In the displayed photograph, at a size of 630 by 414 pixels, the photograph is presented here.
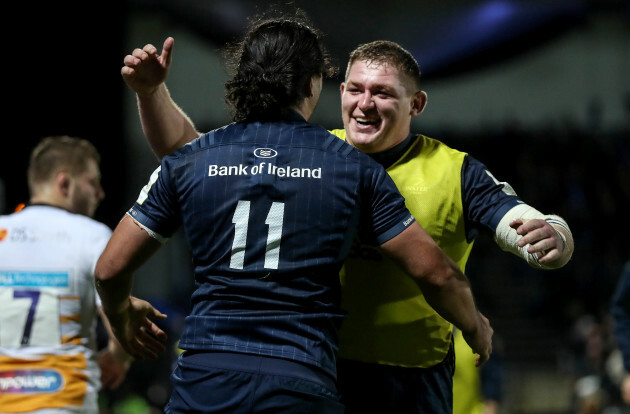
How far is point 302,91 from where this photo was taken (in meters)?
2.59

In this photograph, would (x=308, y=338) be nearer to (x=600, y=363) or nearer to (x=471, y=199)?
(x=471, y=199)

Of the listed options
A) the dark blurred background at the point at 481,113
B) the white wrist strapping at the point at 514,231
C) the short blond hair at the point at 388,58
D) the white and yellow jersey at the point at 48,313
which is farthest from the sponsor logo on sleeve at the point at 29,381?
the dark blurred background at the point at 481,113

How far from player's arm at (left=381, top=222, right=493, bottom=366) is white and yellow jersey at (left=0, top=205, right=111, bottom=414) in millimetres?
2013

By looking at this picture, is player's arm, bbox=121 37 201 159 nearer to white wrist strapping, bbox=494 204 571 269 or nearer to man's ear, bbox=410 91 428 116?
man's ear, bbox=410 91 428 116

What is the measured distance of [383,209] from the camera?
8.05 feet

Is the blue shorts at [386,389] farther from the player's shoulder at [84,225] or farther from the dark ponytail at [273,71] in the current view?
the player's shoulder at [84,225]

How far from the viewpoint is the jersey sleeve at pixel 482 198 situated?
2848mm

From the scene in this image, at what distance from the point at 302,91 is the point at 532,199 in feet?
42.3

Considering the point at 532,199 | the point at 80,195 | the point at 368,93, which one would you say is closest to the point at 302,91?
the point at 368,93

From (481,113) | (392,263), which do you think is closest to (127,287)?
(392,263)

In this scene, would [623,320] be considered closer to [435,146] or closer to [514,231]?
[435,146]

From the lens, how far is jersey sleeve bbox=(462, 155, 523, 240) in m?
2.85

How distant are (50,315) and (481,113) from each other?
14.4 meters

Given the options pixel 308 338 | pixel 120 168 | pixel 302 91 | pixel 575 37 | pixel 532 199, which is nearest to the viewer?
pixel 308 338
